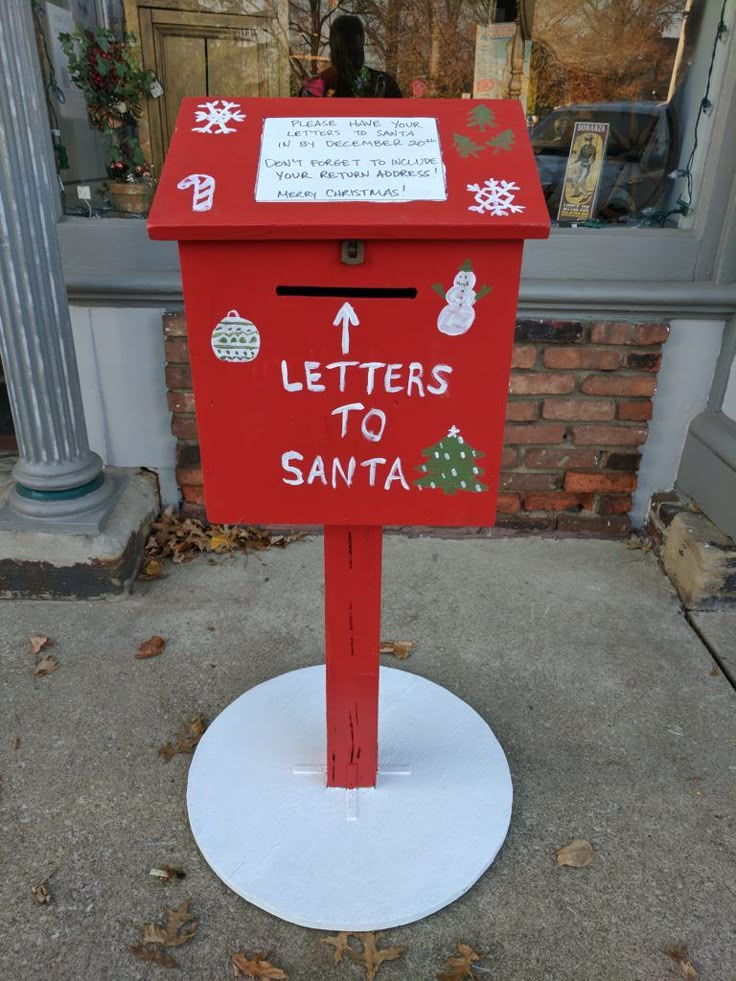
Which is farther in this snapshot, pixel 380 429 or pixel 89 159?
pixel 89 159

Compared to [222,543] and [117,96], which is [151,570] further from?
[117,96]

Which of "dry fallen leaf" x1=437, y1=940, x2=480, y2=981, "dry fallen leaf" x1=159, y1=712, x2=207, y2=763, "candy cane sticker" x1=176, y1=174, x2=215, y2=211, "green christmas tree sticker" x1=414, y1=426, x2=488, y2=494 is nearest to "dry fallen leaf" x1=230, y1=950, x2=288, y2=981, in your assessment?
"dry fallen leaf" x1=437, y1=940, x2=480, y2=981

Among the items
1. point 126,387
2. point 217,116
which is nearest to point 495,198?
point 217,116

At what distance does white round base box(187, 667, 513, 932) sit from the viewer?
1461 millimetres

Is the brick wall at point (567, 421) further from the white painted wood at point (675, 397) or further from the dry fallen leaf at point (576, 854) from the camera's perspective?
the dry fallen leaf at point (576, 854)

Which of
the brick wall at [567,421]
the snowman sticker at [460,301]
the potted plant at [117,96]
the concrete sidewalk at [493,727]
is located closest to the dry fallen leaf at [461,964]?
the concrete sidewalk at [493,727]

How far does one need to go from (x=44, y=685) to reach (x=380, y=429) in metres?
1.39

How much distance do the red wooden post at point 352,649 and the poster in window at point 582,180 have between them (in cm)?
178

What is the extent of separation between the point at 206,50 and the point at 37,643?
6.81 feet

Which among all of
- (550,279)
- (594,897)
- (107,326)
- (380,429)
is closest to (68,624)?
(107,326)

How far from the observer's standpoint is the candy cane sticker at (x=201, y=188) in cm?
107

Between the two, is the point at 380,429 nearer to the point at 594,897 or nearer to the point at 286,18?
the point at 594,897

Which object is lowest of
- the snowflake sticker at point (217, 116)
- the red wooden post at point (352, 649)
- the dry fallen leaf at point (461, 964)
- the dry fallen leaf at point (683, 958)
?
the dry fallen leaf at point (683, 958)

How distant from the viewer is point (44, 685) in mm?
2023
